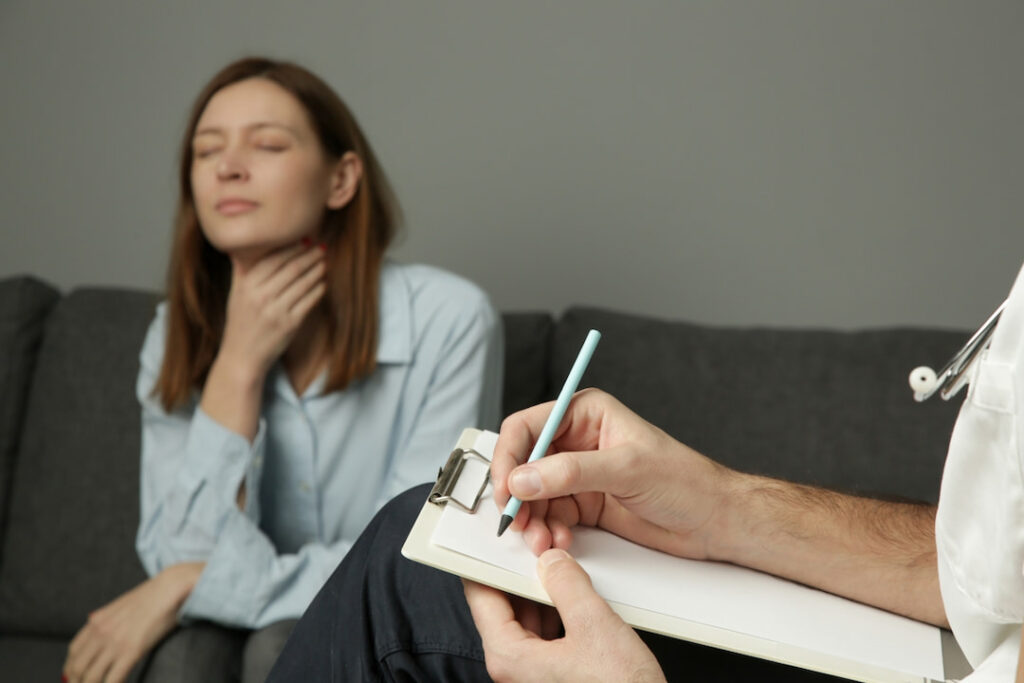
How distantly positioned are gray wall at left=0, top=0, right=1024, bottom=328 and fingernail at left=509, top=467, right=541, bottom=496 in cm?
144

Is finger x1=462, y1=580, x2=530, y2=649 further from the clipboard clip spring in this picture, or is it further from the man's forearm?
the man's forearm

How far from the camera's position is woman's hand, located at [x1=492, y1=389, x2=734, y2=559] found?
75cm

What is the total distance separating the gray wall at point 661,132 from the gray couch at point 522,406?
407mm

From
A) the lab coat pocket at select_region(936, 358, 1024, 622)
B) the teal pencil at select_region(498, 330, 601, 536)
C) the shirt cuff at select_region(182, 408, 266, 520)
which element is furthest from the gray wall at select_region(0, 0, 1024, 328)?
the lab coat pocket at select_region(936, 358, 1024, 622)

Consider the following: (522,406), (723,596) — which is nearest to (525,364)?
(522,406)

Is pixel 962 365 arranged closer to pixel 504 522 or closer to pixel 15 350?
pixel 504 522

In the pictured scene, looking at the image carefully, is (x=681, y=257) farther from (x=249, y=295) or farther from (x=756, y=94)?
(x=249, y=295)

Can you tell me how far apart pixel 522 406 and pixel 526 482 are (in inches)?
42.1

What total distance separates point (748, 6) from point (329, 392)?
116 centimetres

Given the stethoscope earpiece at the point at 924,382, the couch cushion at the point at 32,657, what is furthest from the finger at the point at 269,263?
the stethoscope earpiece at the point at 924,382

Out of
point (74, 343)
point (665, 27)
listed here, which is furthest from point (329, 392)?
point (665, 27)

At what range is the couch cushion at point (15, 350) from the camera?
178 cm

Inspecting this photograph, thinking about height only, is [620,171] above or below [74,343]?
above

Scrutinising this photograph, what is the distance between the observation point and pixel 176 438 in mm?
1624
